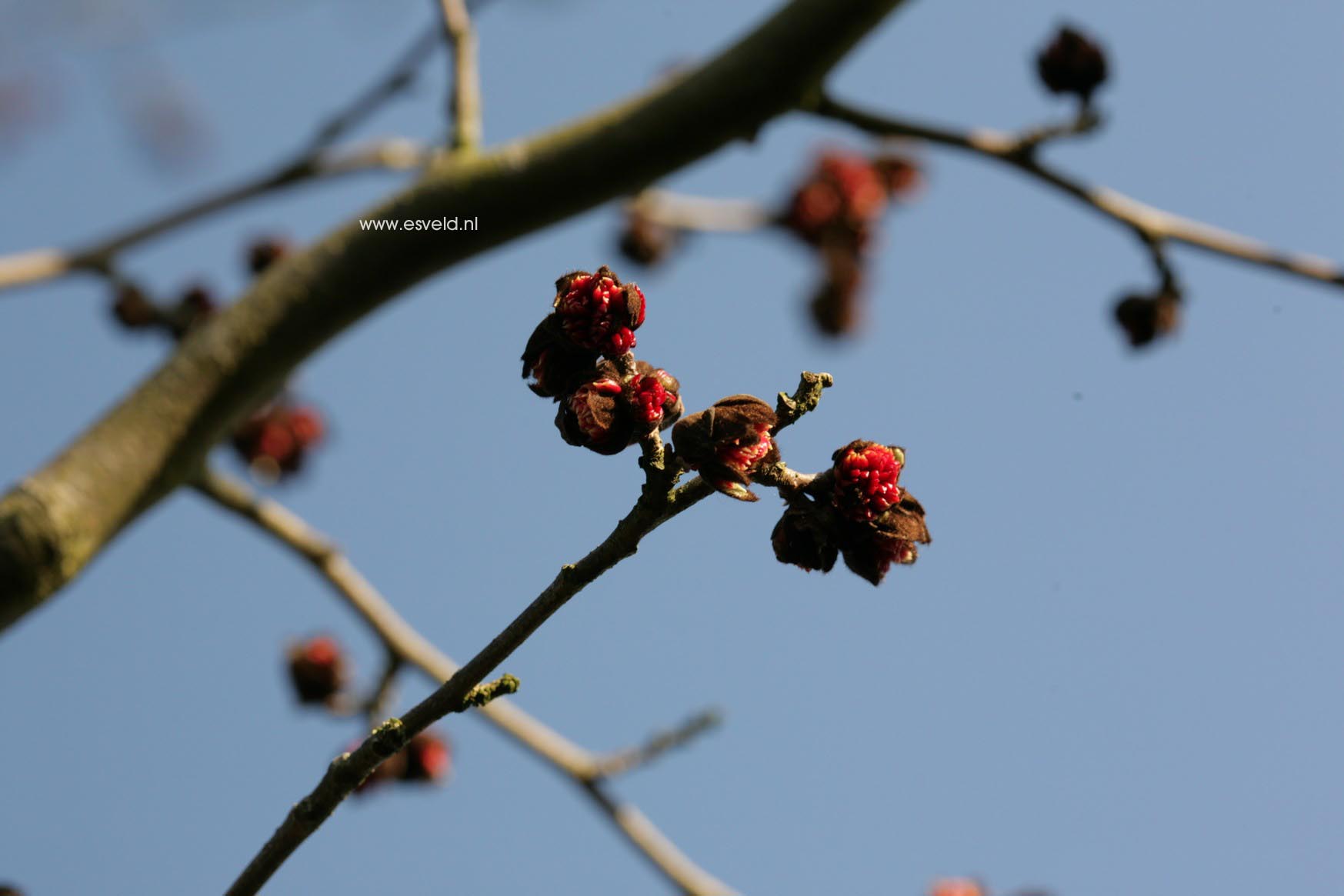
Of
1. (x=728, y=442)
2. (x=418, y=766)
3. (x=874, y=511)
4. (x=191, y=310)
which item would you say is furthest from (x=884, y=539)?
(x=191, y=310)

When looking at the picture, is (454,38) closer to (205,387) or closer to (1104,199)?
(205,387)

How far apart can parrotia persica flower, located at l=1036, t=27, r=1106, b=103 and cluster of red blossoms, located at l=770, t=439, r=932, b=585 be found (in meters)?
2.32

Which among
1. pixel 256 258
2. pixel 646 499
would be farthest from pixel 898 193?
pixel 646 499

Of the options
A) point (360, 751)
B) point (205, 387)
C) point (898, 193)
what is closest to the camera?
point (360, 751)

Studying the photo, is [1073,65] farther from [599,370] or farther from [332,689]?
[332,689]

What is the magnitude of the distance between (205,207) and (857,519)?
3.24 meters

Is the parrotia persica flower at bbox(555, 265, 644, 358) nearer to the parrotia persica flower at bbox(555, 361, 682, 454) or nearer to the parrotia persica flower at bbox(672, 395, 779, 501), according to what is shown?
the parrotia persica flower at bbox(555, 361, 682, 454)

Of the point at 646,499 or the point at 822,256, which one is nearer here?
the point at 646,499

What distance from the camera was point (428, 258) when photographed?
10.4 feet

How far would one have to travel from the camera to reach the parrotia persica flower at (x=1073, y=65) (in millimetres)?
3670

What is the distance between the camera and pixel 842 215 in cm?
613

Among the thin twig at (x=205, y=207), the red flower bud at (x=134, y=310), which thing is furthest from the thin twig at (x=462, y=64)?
the red flower bud at (x=134, y=310)

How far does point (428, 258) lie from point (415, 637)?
194 cm

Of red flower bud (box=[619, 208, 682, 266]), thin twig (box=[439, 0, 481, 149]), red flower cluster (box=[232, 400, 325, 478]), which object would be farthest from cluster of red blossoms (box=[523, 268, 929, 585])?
red flower bud (box=[619, 208, 682, 266])
